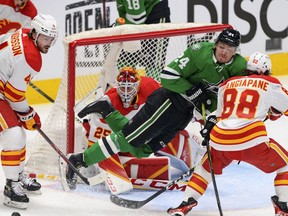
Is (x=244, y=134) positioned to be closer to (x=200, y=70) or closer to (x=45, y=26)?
(x=200, y=70)

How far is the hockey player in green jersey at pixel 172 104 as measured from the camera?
398 centimetres

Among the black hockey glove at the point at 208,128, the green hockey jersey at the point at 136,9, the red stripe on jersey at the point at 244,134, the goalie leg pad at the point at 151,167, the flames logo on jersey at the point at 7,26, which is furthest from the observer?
the green hockey jersey at the point at 136,9

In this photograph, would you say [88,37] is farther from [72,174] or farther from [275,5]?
[275,5]

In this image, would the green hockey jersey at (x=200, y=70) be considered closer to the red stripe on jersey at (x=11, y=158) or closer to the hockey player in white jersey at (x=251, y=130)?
the hockey player in white jersey at (x=251, y=130)

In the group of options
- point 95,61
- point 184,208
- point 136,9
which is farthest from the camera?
point 136,9

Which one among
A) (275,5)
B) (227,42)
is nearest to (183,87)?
(227,42)

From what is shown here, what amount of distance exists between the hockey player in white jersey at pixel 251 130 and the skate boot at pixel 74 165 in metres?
0.73

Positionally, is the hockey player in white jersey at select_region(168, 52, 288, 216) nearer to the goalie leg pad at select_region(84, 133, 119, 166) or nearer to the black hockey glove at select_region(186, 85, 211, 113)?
the black hockey glove at select_region(186, 85, 211, 113)

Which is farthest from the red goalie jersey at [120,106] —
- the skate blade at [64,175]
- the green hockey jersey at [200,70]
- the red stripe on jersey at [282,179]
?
the red stripe on jersey at [282,179]

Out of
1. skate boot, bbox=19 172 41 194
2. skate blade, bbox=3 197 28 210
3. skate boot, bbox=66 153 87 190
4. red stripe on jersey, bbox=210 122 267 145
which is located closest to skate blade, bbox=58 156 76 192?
skate boot, bbox=66 153 87 190

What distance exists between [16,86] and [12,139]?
0.25 metres

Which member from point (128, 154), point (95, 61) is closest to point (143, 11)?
point (95, 61)

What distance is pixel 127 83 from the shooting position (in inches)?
173

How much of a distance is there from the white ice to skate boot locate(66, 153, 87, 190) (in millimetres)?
51
